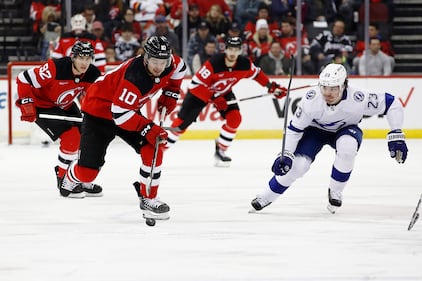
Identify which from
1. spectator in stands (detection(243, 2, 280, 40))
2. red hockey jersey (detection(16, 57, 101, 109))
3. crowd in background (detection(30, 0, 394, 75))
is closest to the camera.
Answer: red hockey jersey (detection(16, 57, 101, 109))

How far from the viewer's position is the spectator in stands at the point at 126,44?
11422 mm

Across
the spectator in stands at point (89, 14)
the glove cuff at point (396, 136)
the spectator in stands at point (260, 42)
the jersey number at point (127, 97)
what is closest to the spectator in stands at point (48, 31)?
the spectator in stands at point (89, 14)

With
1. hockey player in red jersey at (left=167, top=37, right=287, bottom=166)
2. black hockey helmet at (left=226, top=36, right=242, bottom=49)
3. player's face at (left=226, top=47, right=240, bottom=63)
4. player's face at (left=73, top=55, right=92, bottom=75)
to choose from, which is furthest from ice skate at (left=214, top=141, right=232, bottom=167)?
player's face at (left=73, top=55, right=92, bottom=75)

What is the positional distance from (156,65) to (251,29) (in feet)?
20.0

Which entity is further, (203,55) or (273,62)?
(273,62)

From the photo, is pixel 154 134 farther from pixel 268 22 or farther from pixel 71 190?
pixel 268 22

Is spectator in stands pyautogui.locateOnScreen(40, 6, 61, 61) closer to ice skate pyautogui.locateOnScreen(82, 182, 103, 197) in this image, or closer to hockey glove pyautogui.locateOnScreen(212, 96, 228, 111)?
hockey glove pyautogui.locateOnScreen(212, 96, 228, 111)

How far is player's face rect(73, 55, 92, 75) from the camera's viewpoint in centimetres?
700

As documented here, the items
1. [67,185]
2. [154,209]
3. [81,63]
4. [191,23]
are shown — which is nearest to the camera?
[154,209]

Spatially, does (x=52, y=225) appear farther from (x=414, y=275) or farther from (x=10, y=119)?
(x=10, y=119)

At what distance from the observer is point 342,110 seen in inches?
233

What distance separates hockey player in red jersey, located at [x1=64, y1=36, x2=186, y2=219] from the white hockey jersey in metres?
0.76

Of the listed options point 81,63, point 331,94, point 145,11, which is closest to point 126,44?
point 145,11

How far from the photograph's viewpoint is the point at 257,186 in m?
7.62
